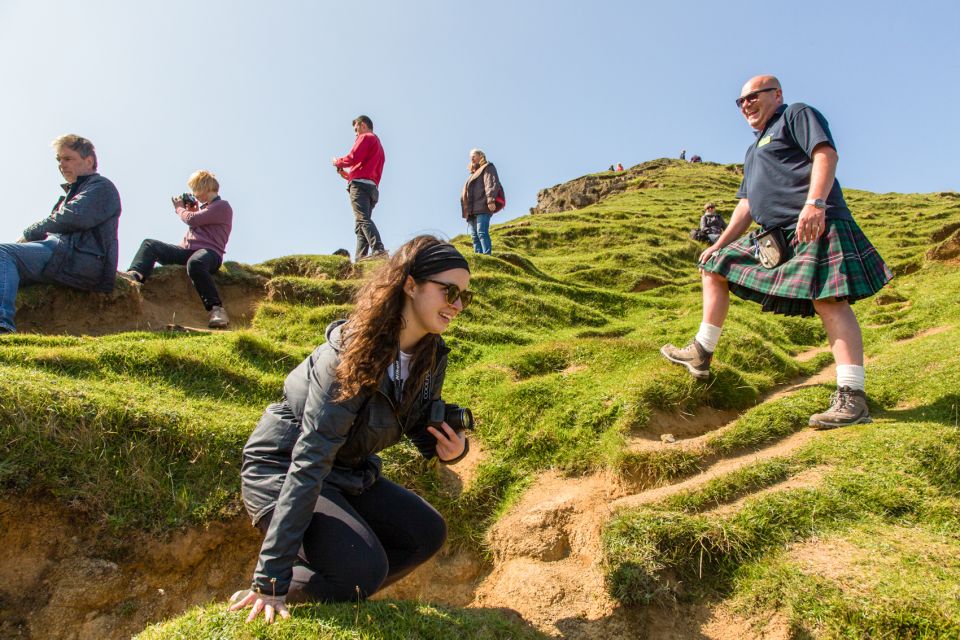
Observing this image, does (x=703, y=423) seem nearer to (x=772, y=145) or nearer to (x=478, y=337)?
(x=772, y=145)

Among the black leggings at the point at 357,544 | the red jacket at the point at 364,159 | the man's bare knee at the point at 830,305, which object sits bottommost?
the black leggings at the point at 357,544

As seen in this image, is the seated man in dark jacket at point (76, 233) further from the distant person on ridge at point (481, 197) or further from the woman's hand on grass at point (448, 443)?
Answer: the distant person on ridge at point (481, 197)

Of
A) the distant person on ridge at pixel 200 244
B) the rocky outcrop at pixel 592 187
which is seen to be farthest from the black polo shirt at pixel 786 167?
the rocky outcrop at pixel 592 187

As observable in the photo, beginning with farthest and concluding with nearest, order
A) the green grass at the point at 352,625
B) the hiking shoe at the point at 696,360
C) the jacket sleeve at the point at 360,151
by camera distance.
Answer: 1. the jacket sleeve at the point at 360,151
2. the hiking shoe at the point at 696,360
3. the green grass at the point at 352,625

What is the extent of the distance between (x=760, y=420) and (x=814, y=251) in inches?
64.5

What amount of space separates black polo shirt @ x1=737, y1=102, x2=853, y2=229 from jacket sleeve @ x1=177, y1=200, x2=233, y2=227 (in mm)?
7735

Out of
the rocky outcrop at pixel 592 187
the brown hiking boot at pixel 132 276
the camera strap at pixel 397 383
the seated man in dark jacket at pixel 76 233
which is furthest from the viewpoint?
the rocky outcrop at pixel 592 187

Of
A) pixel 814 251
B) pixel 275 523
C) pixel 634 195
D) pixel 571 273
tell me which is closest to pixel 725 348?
pixel 814 251

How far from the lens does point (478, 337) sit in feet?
29.5

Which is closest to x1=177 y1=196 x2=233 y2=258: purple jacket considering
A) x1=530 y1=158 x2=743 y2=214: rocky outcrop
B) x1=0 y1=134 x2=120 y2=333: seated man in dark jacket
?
x1=0 y1=134 x2=120 y2=333: seated man in dark jacket

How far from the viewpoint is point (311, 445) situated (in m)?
3.39

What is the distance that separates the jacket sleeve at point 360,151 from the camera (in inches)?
476

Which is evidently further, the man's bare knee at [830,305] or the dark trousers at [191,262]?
the dark trousers at [191,262]

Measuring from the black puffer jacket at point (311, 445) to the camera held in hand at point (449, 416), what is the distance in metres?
0.08
